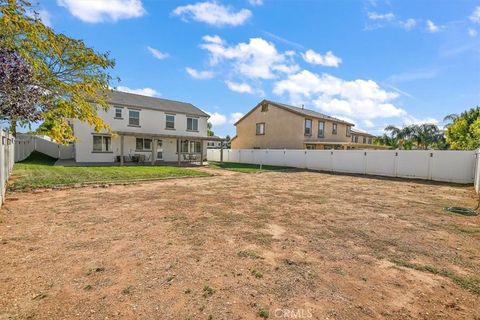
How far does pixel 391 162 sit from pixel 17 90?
20.1m

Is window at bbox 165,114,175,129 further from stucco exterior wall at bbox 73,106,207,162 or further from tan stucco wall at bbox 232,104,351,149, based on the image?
tan stucco wall at bbox 232,104,351,149

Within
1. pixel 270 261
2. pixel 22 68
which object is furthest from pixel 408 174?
pixel 22 68

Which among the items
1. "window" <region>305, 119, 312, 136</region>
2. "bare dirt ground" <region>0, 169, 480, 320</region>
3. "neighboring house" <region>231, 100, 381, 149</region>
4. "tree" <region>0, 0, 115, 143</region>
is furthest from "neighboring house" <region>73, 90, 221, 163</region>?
"bare dirt ground" <region>0, 169, 480, 320</region>

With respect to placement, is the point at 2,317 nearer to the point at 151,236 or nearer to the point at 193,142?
the point at 151,236

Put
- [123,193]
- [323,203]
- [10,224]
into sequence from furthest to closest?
[123,193] → [323,203] → [10,224]

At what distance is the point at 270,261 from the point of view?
4293 millimetres

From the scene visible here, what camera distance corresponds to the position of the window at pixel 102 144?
21.8m

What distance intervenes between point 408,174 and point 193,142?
19676 millimetres

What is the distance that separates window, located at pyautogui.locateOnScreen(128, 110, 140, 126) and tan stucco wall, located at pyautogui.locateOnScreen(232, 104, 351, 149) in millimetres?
16188

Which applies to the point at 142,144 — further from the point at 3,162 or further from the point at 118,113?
the point at 3,162

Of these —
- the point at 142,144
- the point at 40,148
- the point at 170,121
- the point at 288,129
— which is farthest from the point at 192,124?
the point at 40,148

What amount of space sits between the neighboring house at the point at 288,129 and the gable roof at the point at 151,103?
29.4 feet

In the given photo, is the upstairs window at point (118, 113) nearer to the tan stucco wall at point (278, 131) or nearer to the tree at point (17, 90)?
the tree at point (17, 90)

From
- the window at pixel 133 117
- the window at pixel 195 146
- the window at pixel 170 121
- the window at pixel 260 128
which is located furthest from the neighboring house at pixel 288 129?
the window at pixel 133 117
